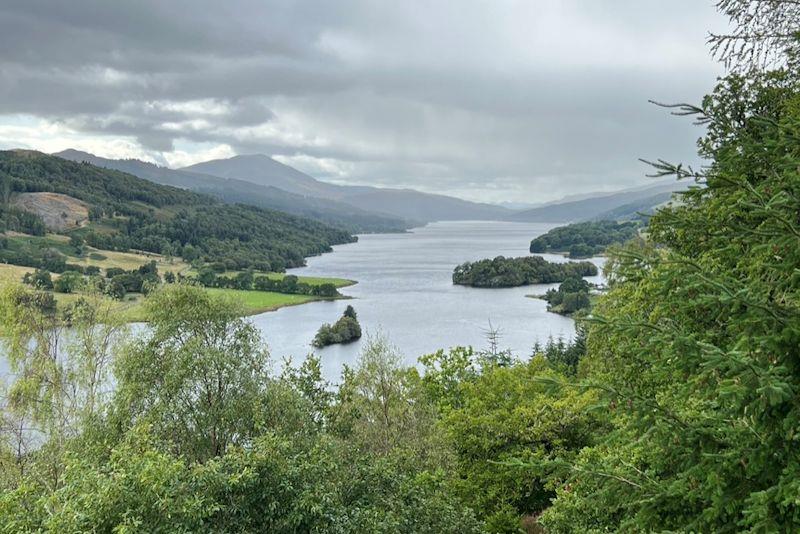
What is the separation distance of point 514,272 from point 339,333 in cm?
5443

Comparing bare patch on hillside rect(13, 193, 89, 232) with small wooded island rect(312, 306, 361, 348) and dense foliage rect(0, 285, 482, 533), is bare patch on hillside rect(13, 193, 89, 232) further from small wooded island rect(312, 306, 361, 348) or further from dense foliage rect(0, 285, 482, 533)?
dense foliage rect(0, 285, 482, 533)

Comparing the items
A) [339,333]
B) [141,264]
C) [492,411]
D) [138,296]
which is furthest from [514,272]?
[492,411]

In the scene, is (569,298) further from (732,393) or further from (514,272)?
(732,393)

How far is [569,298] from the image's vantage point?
71375 mm

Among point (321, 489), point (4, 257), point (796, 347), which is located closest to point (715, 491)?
point (796, 347)

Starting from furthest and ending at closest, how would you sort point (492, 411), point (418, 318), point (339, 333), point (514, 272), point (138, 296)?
point (514, 272) → point (418, 318) → point (138, 296) → point (339, 333) → point (492, 411)

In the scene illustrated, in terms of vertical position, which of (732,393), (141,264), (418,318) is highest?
(732,393)

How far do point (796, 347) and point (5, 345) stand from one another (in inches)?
1014

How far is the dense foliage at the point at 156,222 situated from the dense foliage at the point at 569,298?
6664cm

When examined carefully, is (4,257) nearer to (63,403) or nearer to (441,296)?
(441,296)

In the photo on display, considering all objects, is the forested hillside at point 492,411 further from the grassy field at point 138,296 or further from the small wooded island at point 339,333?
the small wooded island at point 339,333

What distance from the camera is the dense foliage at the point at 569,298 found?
233 feet

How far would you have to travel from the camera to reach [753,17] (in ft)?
26.0

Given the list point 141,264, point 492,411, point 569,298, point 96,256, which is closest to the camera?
point 492,411
